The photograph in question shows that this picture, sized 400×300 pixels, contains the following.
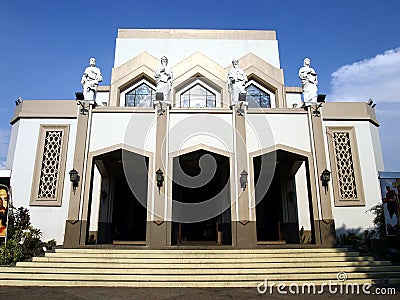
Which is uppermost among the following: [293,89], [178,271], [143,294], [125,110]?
[293,89]

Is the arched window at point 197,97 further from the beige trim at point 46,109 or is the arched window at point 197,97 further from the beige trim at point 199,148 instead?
the beige trim at point 199,148

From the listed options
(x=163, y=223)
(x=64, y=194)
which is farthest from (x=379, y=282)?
(x=64, y=194)

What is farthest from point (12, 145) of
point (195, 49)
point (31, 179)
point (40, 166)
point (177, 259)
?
point (195, 49)

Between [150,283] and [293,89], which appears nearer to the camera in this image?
[150,283]

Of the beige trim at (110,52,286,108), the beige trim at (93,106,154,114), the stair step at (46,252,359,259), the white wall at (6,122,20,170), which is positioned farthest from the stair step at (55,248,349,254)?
the beige trim at (110,52,286,108)

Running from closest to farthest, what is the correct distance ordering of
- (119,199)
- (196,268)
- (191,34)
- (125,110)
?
(196,268)
(125,110)
(119,199)
(191,34)

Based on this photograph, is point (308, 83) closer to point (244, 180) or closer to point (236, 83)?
point (236, 83)

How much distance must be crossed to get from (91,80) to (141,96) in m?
4.91

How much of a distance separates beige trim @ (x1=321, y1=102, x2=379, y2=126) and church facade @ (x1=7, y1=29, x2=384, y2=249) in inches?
2.3

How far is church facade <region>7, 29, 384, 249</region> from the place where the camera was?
34.4 ft

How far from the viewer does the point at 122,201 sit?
1459 cm

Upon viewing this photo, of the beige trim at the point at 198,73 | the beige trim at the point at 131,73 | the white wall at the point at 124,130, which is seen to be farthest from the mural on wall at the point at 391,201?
the beige trim at the point at 131,73

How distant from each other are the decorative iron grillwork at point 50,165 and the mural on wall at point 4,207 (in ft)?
4.33

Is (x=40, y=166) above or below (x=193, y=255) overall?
above
